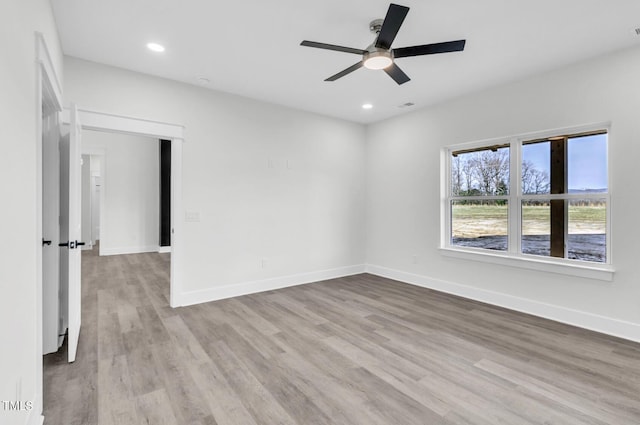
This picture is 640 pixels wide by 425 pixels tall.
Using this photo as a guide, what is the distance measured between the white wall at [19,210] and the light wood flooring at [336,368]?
60 centimetres

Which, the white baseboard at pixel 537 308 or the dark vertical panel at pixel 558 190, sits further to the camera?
the dark vertical panel at pixel 558 190

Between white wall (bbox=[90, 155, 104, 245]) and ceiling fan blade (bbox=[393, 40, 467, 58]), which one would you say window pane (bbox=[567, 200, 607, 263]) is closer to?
ceiling fan blade (bbox=[393, 40, 467, 58])

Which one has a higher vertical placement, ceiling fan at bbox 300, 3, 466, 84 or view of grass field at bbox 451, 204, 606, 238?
ceiling fan at bbox 300, 3, 466, 84

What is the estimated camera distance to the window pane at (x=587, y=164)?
10.8ft

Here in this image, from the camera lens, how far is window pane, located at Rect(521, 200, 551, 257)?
370 cm

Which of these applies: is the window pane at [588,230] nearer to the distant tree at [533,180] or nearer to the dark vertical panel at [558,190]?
the dark vertical panel at [558,190]

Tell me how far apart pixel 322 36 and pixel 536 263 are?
3375 mm

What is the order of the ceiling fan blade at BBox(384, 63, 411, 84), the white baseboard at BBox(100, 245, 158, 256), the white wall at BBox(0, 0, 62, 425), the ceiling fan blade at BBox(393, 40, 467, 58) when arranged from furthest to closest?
1. the white baseboard at BBox(100, 245, 158, 256)
2. the ceiling fan blade at BBox(384, 63, 411, 84)
3. the ceiling fan blade at BBox(393, 40, 467, 58)
4. the white wall at BBox(0, 0, 62, 425)

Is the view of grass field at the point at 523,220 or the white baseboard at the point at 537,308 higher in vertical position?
the view of grass field at the point at 523,220

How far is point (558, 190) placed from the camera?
359 centimetres

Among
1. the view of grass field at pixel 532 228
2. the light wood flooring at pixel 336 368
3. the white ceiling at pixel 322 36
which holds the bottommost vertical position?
the light wood flooring at pixel 336 368

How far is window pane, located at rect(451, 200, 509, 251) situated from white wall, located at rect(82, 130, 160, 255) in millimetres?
7138

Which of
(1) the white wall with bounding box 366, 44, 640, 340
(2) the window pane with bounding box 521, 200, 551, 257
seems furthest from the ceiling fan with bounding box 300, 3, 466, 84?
(2) the window pane with bounding box 521, 200, 551, 257

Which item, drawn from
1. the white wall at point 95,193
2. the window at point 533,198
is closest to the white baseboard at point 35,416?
the window at point 533,198
